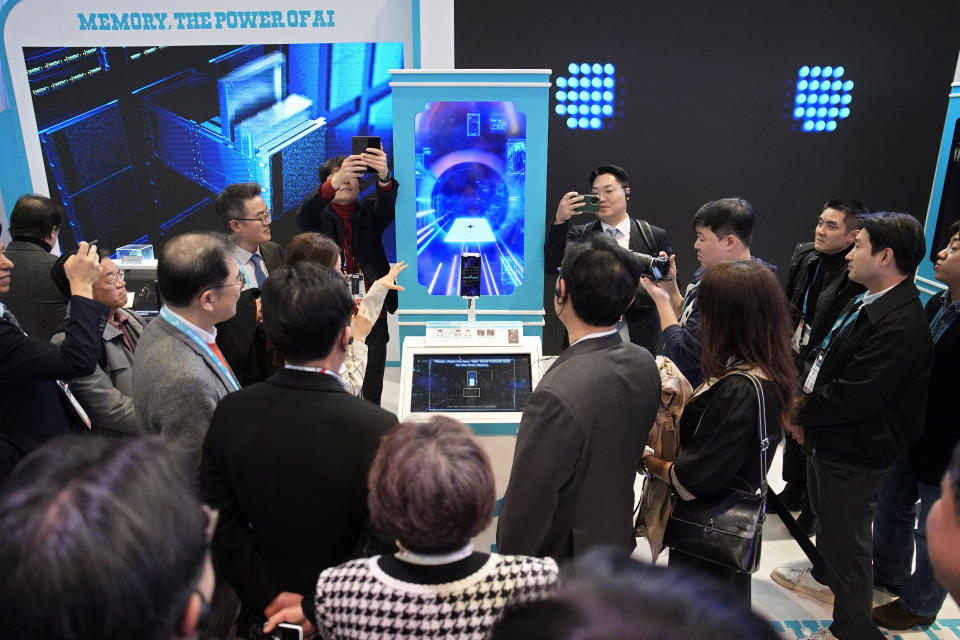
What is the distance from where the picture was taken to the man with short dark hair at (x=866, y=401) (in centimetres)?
235

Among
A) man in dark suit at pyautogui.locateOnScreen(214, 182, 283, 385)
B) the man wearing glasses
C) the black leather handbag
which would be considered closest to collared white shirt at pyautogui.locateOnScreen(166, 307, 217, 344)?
man in dark suit at pyautogui.locateOnScreen(214, 182, 283, 385)

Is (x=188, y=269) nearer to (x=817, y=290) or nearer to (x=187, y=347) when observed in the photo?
(x=187, y=347)

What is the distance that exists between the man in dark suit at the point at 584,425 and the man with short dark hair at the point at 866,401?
102 cm

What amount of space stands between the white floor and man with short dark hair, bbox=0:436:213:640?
90.4 inches

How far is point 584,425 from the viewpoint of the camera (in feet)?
5.74

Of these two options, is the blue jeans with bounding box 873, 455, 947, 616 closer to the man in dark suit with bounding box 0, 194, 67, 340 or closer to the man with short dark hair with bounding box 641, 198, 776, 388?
the man with short dark hair with bounding box 641, 198, 776, 388

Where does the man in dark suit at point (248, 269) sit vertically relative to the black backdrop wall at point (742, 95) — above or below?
below

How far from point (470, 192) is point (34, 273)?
2248 millimetres

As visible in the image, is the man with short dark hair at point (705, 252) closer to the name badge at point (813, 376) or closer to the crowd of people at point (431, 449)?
the crowd of people at point (431, 449)

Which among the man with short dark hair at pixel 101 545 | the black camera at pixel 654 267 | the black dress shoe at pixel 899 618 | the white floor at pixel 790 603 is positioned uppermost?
the man with short dark hair at pixel 101 545

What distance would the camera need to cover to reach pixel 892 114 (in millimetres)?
4918

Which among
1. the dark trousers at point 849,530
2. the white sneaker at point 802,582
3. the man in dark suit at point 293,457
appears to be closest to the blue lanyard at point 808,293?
the dark trousers at point 849,530

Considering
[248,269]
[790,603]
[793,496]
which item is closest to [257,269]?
[248,269]

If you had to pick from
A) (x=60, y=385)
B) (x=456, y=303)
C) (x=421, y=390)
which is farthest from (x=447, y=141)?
(x=60, y=385)
